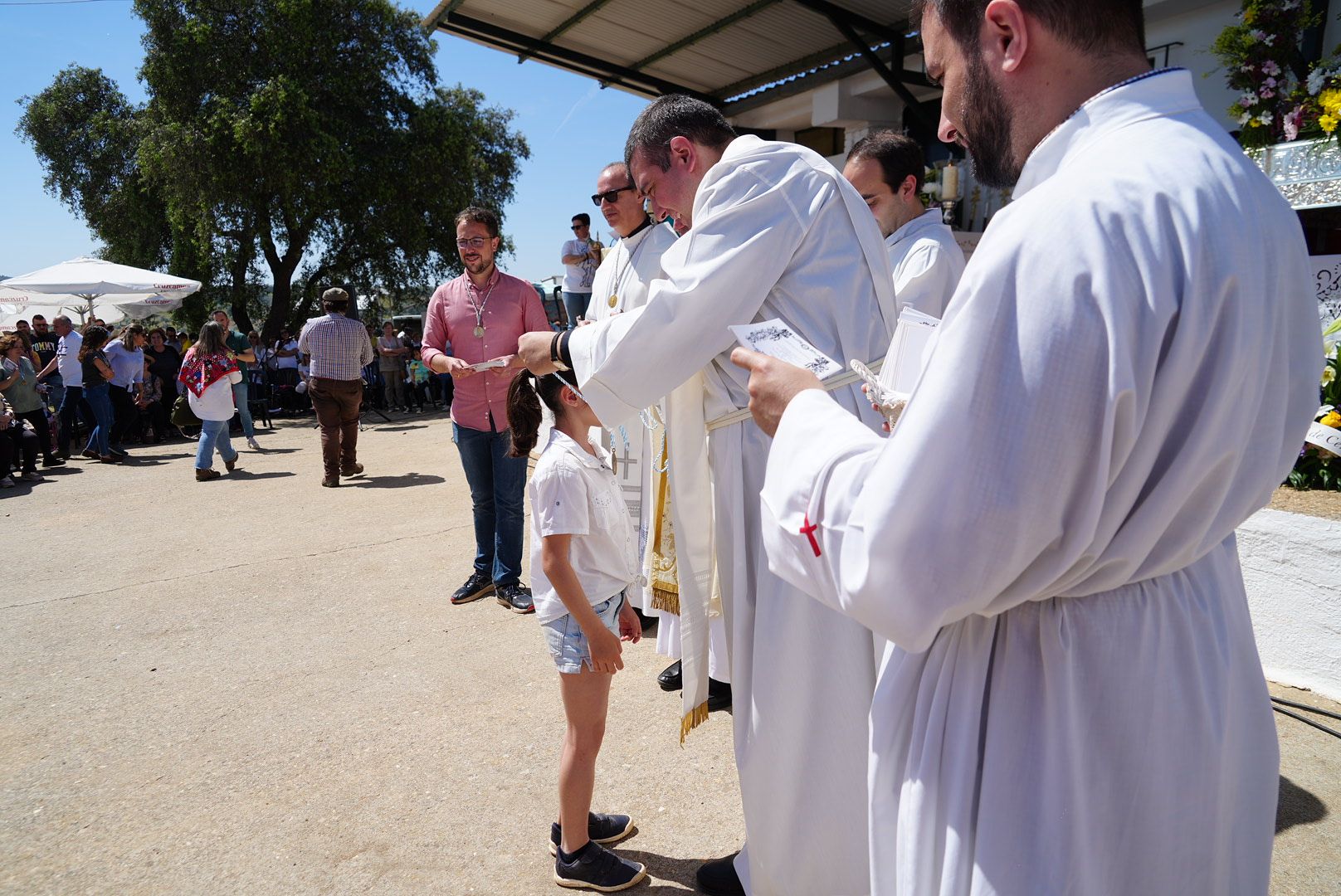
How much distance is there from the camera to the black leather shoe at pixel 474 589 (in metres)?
5.08

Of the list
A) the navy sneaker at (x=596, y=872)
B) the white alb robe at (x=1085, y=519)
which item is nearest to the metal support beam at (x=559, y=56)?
the navy sneaker at (x=596, y=872)

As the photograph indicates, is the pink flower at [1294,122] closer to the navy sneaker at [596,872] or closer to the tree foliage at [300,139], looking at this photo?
the navy sneaker at [596,872]

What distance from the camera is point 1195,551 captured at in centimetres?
99

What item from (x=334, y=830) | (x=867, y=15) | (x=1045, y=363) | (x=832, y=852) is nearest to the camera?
(x=1045, y=363)

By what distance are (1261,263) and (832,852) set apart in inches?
66.0

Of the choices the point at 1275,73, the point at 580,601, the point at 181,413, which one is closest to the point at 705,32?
the point at 1275,73

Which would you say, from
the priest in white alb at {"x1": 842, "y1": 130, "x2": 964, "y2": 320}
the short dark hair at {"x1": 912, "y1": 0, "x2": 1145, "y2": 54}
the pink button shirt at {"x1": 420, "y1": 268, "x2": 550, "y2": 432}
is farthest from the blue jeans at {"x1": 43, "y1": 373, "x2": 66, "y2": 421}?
the short dark hair at {"x1": 912, "y1": 0, "x2": 1145, "y2": 54}

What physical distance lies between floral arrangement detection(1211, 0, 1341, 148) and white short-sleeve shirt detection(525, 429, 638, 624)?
213 inches

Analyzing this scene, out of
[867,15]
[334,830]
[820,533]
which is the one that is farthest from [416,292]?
[820,533]

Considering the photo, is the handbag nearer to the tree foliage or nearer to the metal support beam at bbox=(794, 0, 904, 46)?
the tree foliage

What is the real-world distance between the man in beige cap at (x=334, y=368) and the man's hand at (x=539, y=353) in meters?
6.89

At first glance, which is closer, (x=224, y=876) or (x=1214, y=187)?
(x=1214, y=187)

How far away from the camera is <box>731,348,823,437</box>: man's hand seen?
1212mm

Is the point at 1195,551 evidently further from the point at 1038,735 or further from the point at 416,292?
the point at 416,292
